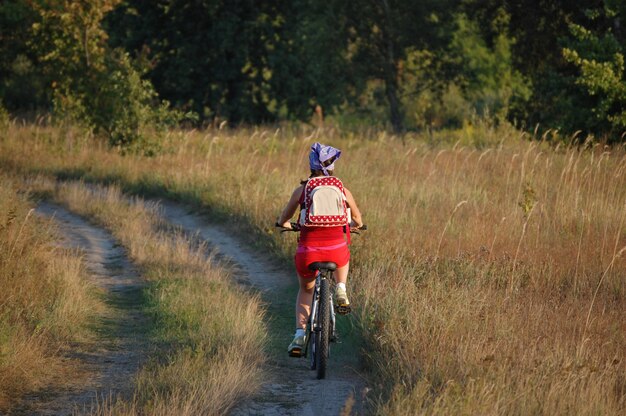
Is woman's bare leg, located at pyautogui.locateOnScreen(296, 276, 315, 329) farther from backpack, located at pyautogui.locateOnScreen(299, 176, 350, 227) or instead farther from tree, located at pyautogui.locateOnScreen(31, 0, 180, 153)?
tree, located at pyautogui.locateOnScreen(31, 0, 180, 153)

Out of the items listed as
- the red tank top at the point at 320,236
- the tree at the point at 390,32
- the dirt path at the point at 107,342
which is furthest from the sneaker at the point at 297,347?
the tree at the point at 390,32

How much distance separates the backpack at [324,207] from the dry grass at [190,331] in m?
1.22

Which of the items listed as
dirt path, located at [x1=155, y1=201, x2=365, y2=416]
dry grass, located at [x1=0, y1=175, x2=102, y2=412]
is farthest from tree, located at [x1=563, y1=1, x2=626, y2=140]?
dry grass, located at [x1=0, y1=175, x2=102, y2=412]

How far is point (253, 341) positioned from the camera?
8.25 m

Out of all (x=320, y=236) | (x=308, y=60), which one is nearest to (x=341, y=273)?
(x=320, y=236)

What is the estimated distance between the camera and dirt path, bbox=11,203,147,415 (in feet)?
23.3

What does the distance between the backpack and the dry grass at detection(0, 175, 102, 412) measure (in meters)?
2.30

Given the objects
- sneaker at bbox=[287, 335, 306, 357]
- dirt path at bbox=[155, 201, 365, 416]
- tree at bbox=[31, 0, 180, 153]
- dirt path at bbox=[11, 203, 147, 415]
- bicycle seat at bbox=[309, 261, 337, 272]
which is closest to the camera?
dirt path at bbox=[155, 201, 365, 416]

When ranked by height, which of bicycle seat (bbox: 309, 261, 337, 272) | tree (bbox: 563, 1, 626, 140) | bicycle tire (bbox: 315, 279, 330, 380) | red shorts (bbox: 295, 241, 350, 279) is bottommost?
bicycle tire (bbox: 315, 279, 330, 380)

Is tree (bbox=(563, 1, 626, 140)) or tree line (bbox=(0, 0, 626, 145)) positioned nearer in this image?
tree (bbox=(563, 1, 626, 140))

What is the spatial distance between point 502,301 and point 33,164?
54.9 ft

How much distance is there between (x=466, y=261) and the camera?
10219mm

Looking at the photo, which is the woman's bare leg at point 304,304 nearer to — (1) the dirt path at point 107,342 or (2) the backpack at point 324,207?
(2) the backpack at point 324,207

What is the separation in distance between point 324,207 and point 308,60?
93.2ft
